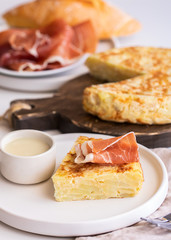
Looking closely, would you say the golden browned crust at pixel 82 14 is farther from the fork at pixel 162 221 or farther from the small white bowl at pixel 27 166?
the fork at pixel 162 221

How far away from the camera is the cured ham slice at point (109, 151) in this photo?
195 centimetres

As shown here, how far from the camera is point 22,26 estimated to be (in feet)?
15.8

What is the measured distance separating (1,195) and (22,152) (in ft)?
0.79

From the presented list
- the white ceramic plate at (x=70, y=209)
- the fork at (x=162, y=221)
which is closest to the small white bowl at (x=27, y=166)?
the white ceramic plate at (x=70, y=209)

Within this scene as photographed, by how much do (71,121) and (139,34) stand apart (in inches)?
98.5

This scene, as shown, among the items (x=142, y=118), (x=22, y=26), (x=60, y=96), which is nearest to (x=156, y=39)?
(x=22, y=26)

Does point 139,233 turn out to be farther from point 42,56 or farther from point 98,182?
point 42,56

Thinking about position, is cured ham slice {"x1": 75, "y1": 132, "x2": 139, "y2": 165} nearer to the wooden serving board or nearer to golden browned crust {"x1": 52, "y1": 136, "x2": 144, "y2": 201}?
golden browned crust {"x1": 52, "y1": 136, "x2": 144, "y2": 201}

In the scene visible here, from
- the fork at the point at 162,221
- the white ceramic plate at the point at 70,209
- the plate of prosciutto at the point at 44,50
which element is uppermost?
the plate of prosciutto at the point at 44,50

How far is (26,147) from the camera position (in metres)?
2.12

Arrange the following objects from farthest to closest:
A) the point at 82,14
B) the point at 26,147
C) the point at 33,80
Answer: the point at 82,14
the point at 33,80
the point at 26,147

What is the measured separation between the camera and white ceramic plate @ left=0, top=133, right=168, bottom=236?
178 cm

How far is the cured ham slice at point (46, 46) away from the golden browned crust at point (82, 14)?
387 mm

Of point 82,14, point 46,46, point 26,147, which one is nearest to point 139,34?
point 82,14
